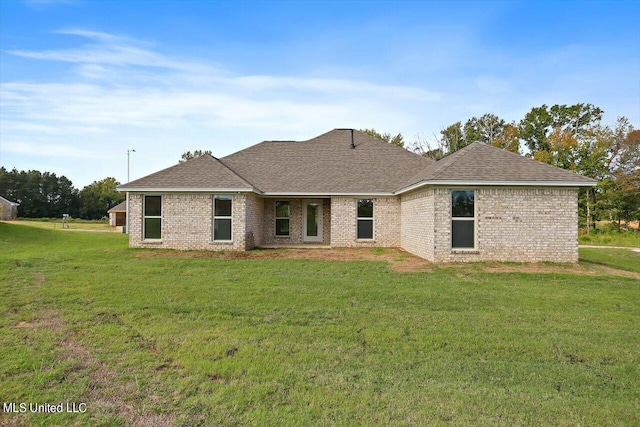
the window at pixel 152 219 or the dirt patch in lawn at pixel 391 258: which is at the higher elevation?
the window at pixel 152 219

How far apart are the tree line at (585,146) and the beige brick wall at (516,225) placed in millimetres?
26061

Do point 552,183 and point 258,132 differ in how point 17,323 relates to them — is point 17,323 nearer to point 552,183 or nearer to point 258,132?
point 552,183

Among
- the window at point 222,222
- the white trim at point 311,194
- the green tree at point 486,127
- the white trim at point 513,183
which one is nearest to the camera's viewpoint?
the white trim at point 513,183

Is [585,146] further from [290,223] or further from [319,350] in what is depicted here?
[319,350]

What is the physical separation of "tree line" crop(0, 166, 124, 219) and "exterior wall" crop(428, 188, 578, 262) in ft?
223

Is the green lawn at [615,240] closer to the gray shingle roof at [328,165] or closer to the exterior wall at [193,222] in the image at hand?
the gray shingle roof at [328,165]

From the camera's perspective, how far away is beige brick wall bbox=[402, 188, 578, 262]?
1209 cm

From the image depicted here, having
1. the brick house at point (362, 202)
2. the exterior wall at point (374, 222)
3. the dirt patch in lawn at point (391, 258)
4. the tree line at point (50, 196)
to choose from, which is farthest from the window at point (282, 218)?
the tree line at point (50, 196)

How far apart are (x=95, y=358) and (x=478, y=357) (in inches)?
184

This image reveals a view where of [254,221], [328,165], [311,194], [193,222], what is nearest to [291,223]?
[311,194]

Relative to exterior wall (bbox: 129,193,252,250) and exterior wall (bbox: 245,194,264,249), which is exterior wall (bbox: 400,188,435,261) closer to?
exterior wall (bbox: 245,194,264,249)

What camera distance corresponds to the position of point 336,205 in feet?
54.9

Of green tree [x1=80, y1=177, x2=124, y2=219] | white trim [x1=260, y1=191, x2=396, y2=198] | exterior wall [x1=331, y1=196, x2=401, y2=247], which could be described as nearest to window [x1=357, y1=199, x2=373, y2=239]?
exterior wall [x1=331, y1=196, x2=401, y2=247]

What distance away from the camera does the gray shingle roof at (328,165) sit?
1708cm
